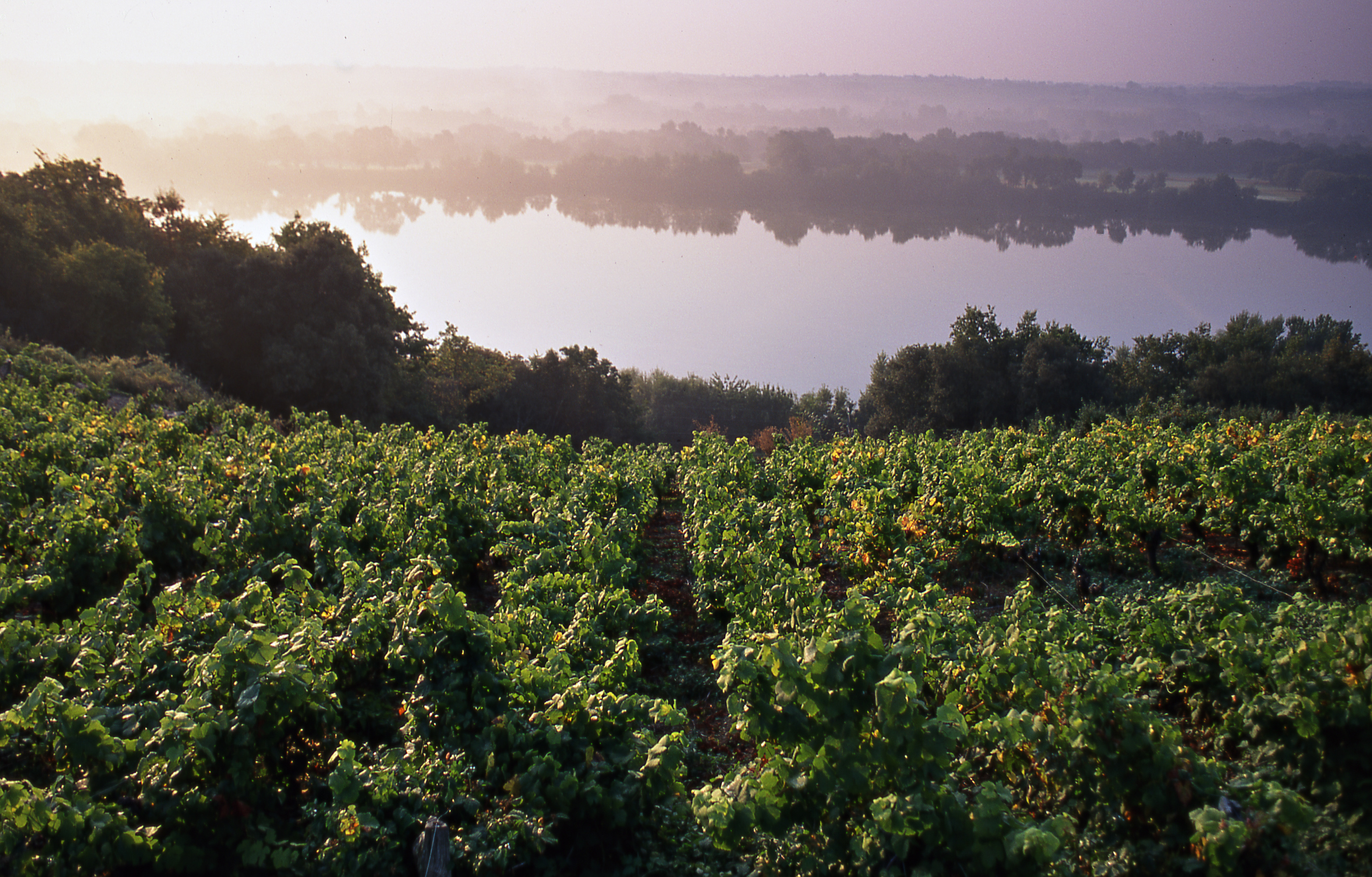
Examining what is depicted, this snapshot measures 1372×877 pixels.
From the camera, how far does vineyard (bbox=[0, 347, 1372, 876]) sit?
3312mm

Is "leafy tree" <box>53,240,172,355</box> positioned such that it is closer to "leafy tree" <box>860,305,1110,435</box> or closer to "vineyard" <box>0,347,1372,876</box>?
"vineyard" <box>0,347,1372,876</box>

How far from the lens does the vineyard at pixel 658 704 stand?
3.31 m

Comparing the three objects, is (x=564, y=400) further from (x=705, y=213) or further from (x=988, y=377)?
(x=705, y=213)

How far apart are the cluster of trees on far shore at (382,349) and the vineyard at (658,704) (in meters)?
22.0

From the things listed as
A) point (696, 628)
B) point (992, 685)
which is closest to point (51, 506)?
point (696, 628)

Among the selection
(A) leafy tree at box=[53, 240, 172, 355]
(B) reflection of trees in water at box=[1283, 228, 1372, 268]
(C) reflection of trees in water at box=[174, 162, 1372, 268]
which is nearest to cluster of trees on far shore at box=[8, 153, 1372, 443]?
(A) leafy tree at box=[53, 240, 172, 355]

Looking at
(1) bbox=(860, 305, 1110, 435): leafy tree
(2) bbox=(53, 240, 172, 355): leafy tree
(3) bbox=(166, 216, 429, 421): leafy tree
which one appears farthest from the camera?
(1) bbox=(860, 305, 1110, 435): leafy tree

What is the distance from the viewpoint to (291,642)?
14.0 ft

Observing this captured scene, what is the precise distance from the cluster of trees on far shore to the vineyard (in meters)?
22.0

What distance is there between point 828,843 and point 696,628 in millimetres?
4093

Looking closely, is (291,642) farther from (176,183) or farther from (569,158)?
(569,158)

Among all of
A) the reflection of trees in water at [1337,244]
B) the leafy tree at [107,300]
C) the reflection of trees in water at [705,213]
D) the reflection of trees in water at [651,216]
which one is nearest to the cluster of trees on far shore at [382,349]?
the leafy tree at [107,300]

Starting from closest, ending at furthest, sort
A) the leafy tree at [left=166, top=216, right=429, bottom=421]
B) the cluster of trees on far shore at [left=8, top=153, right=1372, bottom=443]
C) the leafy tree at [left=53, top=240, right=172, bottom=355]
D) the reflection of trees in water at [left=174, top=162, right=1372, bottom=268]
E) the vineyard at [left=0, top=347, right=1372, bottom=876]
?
the vineyard at [left=0, top=347, right=1372, bottom=876]
the leafy tree at [left=53, top=240, right=172, bottom=355]
the cluster of trees on far shore at [left=8, top=153, right=1372, bottom=443]
the leafy tree at [left=166, top=216, right=429, bottom=421]
the reflection of trees in water at [left=174, top=162, right=1372, bottom=268]

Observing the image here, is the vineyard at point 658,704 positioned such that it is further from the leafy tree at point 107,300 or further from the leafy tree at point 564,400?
the leafy tree at point 564,400
